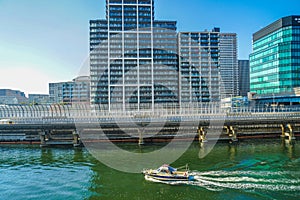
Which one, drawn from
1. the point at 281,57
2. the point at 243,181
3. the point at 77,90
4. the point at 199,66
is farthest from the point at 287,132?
the point at 77,90

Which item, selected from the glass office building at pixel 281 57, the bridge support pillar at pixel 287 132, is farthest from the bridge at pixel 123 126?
the glass office building at pixel 281 57

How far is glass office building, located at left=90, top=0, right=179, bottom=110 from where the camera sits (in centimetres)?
8525

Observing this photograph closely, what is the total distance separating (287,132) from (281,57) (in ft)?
166

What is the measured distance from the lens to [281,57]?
84125mm

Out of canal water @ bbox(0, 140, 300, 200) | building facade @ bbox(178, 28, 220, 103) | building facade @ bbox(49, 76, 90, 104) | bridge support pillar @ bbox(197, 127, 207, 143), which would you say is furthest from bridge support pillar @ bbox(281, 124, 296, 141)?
building facade @ bbox(49, 76, 90, 104)

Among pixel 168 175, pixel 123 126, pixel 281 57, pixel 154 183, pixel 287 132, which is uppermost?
pixel 281 57

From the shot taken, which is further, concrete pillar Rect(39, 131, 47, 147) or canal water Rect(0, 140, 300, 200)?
concrete pillar Rect(39, 131, 47, 147)

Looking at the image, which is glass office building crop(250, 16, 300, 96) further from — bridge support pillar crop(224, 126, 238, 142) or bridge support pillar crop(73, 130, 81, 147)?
bridge support pillar crop(73, 130, 81, 147)

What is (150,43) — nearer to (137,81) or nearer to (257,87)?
(137,81)

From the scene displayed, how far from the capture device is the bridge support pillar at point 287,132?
43000 mm

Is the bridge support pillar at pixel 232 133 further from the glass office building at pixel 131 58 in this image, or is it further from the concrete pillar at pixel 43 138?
the glass office building at pixel 131 58

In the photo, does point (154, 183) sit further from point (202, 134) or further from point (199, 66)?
point (199, 66)

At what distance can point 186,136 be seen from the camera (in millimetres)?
45031

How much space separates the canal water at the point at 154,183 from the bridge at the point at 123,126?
776 cm
